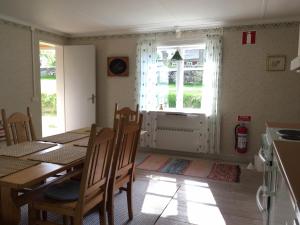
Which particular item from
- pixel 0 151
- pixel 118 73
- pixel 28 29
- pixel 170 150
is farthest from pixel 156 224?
pixel 28 29

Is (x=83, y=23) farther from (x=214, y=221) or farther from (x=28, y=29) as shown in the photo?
(x=214, y=221)

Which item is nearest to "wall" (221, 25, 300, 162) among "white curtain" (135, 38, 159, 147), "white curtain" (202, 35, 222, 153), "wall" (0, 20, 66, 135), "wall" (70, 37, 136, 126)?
"white curtain" (202, 35, 222, 153)

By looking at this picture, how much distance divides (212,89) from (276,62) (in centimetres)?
104

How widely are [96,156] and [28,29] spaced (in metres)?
3.56

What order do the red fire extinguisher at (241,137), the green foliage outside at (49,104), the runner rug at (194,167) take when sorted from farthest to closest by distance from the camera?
the green foliage outside at (49,104) < the red fire extinguisher at (241,137) < the runner rug at (194,167)

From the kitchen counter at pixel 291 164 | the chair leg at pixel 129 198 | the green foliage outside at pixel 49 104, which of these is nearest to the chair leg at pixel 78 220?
the chair leg at pixel 129 198

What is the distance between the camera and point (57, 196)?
1.79 meters

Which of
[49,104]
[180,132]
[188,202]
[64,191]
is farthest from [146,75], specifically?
[49,104]

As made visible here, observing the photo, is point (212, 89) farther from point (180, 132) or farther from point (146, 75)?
point (146, 75)

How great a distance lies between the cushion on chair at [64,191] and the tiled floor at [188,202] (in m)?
0.58

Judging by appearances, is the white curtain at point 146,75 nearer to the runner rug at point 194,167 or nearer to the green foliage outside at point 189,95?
the green foliage outside at point 189,95

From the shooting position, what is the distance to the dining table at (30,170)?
1.50m

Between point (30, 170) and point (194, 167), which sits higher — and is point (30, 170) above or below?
above

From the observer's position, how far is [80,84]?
5.12 m
